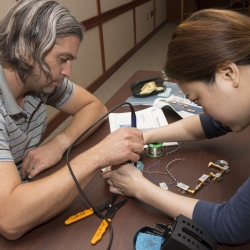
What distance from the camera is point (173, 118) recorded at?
120cm

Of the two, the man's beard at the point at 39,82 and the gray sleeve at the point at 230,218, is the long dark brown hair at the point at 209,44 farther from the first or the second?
the man's beard at the point at 39,82

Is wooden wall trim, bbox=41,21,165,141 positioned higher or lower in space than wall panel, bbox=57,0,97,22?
lower

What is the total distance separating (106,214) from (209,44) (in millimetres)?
495

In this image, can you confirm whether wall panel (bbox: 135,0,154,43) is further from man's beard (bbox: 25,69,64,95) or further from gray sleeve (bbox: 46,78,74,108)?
man's beard (bbox: 25,69,64,95)

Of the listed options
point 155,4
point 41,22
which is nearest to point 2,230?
point 41,22

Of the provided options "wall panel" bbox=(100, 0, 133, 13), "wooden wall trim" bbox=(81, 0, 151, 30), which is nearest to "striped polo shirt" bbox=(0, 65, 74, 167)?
"wooden wall trim" bbox=(81, 0, 151, 30)

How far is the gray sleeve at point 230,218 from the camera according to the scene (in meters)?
0.64

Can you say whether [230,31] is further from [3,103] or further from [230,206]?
[3,103]

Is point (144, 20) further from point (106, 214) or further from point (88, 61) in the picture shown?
point (106, 214)

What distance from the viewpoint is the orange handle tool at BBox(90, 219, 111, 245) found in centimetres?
67

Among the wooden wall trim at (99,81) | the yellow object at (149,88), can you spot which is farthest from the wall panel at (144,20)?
the yellow object at (149,88)

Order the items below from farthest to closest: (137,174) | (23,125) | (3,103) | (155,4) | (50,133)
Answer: (155,4)
(50,133)
(23,125)
(3,103)
(137,174)

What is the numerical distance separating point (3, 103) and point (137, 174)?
495 millimetres

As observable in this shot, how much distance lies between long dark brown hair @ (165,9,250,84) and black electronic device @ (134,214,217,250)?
13.9 inches
